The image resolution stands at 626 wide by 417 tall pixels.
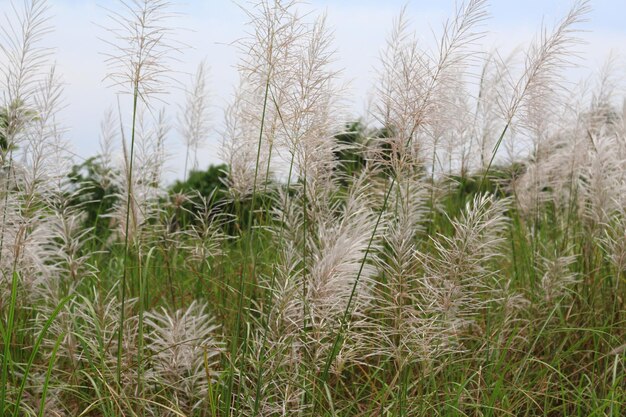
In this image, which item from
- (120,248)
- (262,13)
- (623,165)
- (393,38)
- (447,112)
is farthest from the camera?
(120,248)

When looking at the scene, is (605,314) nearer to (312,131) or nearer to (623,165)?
(623,165)

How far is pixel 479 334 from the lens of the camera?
3.36 m

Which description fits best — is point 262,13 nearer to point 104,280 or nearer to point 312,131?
point 312,131

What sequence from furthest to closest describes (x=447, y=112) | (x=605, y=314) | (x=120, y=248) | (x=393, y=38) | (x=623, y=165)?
A: (x=120, y=248)
(x=623, y=165)
(x=605, y=314)
(x=393, y=38)
(x=447, y=112)

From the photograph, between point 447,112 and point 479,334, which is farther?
point 479,334

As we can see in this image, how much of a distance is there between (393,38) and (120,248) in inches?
84.0

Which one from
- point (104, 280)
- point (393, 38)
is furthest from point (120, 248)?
point (393, 38)

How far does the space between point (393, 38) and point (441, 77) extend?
2.93ft

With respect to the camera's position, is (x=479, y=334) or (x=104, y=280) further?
(x=104, y=280)

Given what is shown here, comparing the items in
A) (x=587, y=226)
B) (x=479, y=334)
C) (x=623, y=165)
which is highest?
(x=623, y=165)

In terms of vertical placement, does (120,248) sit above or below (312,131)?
below

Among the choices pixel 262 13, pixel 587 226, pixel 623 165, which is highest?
pixel 262 13

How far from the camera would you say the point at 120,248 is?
4.44m

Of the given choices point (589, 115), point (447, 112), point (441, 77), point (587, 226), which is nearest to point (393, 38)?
point (447, 112)
